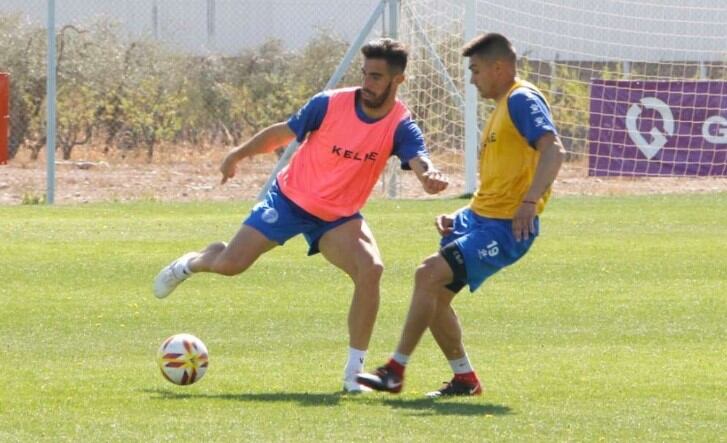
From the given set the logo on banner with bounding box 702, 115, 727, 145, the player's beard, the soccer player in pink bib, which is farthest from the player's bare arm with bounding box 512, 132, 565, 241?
the logo on banner with bounding box 702, 115, 727, 145

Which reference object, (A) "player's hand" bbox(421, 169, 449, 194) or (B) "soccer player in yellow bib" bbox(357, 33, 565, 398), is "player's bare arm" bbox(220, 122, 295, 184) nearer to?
(A) "player's hand" bbox(421, 169, 449, 194)

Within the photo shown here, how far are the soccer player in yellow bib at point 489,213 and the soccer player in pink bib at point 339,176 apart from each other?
1.25 ft

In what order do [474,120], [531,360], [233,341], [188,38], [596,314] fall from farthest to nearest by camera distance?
[188,38], [474,120], [596,314], [233,341], [531,360]

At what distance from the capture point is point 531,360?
28.9ft

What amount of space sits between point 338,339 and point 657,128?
12.7 meters

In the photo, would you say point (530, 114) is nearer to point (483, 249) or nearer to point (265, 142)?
point (483, 249)

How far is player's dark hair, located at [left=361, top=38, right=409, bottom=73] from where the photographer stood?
7934 mm

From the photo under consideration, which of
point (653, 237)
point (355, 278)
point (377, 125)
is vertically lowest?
point (653, 237)

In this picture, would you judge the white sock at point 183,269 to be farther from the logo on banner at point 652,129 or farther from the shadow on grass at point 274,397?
the logo on banner at point 652,129

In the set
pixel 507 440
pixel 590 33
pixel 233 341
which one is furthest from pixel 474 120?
pixel 507 440

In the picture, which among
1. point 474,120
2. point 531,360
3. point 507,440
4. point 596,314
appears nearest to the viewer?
point 507,440

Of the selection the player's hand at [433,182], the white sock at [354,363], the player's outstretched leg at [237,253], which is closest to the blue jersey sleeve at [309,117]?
the player's outstretched leg at [237,253]

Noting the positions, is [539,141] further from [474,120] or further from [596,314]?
[474,120]

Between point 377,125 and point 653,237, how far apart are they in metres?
7.91
